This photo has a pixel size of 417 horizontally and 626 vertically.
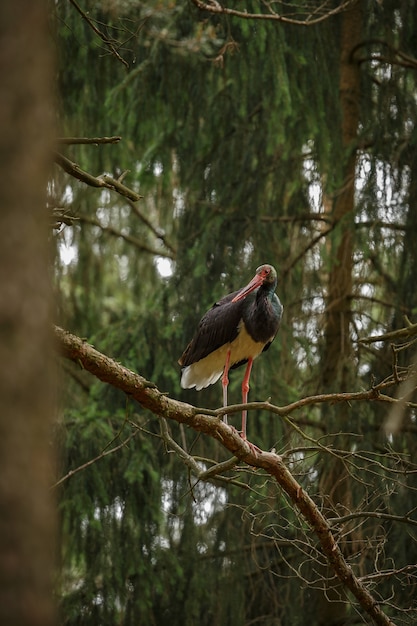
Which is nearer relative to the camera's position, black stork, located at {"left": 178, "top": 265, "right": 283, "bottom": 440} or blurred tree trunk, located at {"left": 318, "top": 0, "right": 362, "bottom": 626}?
black stork, located at {"left": 178, "top": 265, "right": 283, "bottom": 440}

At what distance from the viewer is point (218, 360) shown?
6.95 m

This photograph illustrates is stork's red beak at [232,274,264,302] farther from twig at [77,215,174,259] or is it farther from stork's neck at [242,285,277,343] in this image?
twig at [77,215,174,259]

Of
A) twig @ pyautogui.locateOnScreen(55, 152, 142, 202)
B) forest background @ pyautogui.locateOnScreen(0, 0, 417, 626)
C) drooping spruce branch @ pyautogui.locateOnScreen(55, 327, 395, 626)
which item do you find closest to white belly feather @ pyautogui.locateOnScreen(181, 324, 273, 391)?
forest background @ pyautogui.locateOnScreen(0, 0, 417, 626)

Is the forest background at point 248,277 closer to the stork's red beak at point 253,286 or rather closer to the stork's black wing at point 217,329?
the stork's black wing at point 217,329

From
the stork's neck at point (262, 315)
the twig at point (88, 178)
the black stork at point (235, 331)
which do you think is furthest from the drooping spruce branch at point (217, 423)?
the stork's neck at point (262, 315)

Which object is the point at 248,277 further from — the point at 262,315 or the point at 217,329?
the point at 262,315

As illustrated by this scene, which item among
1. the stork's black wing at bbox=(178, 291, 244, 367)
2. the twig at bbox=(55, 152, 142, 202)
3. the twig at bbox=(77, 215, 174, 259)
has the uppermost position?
the twig at bbox=(77, 215, 174, 259)

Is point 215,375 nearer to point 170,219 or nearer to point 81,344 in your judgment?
point 170,219

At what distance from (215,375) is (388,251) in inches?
66.3

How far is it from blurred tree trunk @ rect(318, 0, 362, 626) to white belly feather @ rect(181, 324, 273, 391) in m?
1.01

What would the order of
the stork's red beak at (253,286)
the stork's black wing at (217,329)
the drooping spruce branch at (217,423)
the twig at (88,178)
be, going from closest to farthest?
the twig at (88,178) → the drooping spruce branch at (217,423) → the stork's red beak at (253,286) → the stork's black wing at (217,329)

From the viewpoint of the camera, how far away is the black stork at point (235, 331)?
6.42 m

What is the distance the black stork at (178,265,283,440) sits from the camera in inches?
253

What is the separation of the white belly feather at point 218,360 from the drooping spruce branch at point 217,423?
2.33 m
